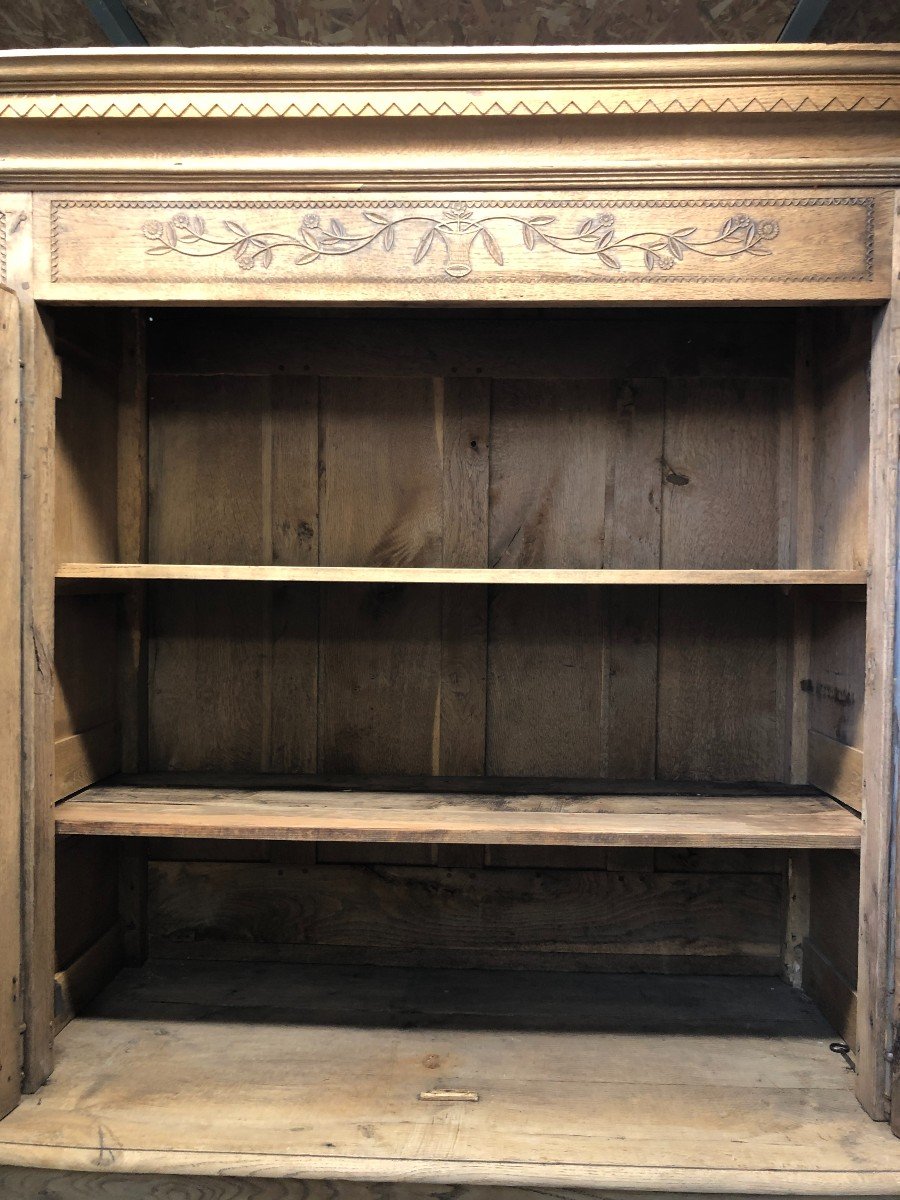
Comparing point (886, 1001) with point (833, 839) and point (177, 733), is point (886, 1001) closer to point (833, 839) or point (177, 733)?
point (833, 839)

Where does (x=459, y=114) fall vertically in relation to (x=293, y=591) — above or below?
above

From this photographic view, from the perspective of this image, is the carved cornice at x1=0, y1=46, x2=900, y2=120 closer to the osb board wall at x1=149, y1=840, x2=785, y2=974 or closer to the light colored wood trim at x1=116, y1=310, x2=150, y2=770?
the light colored wood trim at x1=116, y1=310, x2=150, y2=770

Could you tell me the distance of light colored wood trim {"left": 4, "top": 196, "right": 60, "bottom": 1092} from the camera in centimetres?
138

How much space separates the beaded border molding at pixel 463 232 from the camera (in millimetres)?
1349

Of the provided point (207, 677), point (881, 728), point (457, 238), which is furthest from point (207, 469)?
point (881, 728)

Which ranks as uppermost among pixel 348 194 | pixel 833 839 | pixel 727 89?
pixel 727 89

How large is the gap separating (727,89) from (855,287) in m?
0.40

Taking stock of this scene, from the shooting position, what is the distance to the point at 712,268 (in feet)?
4.43

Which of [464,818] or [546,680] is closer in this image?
[464,818]

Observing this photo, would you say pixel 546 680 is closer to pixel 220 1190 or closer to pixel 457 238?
pixel 457 238

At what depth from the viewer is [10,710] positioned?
1.36 m

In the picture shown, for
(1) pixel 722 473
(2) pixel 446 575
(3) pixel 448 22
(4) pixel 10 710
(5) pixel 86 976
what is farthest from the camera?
(1) pixel 722 473

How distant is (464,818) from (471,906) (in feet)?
1.56

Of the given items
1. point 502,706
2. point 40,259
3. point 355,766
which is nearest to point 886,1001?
point 502,706
